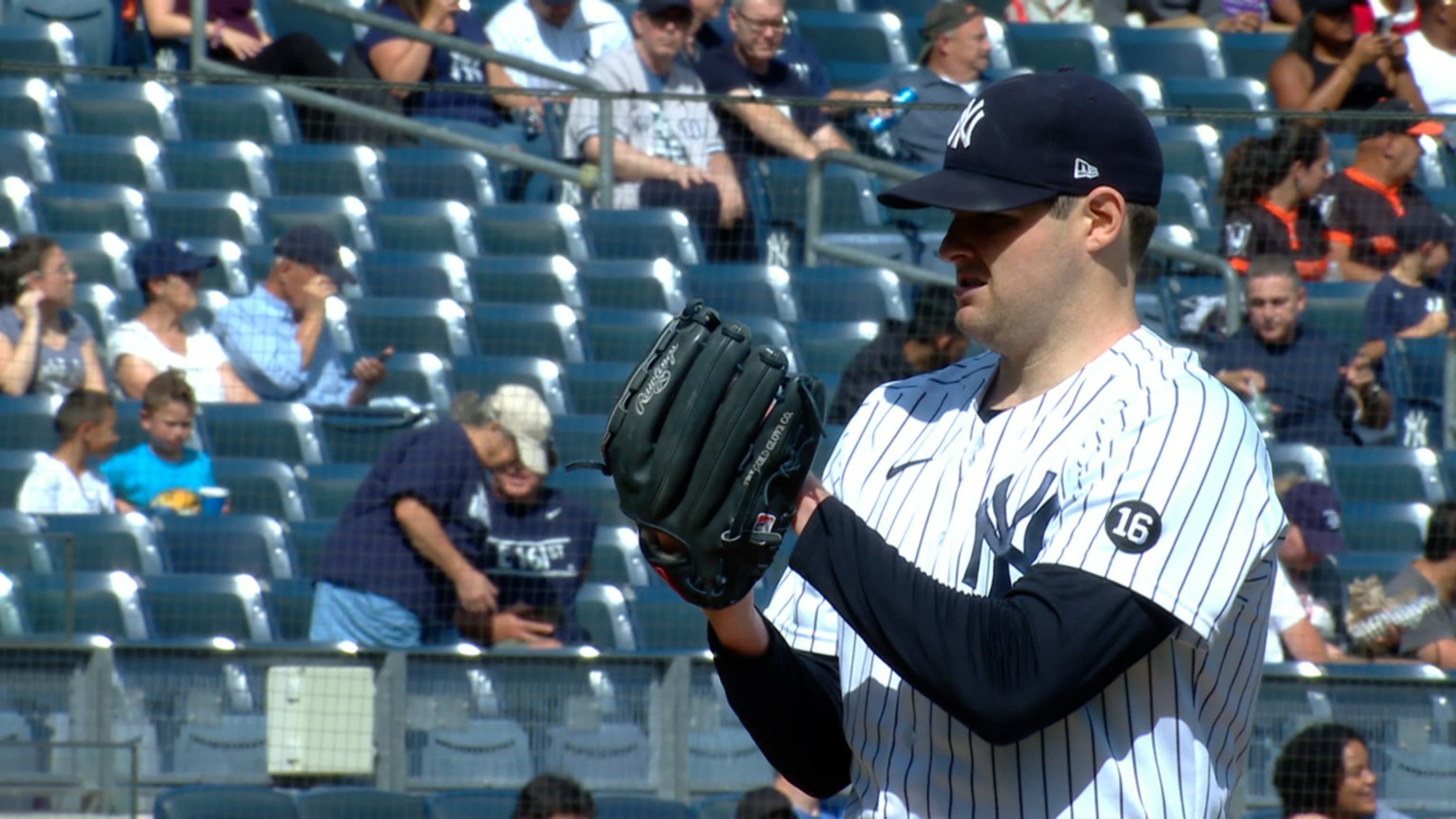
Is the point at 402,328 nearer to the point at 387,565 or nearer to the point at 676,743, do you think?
the point at 387,565

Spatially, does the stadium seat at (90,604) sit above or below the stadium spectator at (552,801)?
above

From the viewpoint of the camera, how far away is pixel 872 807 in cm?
181

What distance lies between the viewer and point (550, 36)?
26.2ft

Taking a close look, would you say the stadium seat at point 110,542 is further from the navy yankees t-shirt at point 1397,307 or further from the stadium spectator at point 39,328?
the navy yankees t-shirt at point 1397,307

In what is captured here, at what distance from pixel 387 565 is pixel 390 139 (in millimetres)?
2392

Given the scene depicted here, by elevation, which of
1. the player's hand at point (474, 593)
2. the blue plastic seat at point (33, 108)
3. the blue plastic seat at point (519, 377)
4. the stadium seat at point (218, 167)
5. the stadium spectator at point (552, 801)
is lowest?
the stadium spectator at point (552, 801)

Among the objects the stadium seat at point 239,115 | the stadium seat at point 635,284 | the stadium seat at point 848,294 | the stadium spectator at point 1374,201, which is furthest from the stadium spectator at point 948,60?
the stadium seat at point 239,115

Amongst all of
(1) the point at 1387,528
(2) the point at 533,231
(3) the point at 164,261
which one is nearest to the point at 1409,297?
(1) the point at 1387,528

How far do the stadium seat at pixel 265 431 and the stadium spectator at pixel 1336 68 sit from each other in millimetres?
4328

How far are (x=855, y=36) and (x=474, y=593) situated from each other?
14.0 ft

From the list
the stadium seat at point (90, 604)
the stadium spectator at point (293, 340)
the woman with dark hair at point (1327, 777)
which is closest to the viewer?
the woman with dark hair at point (1327, 777)

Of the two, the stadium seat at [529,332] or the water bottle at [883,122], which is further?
the water bottle at [883,122]

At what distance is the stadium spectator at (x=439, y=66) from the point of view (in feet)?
23.9

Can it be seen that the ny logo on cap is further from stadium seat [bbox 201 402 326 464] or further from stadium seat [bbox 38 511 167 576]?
stadium seat [bbox 201 402 326 464]
